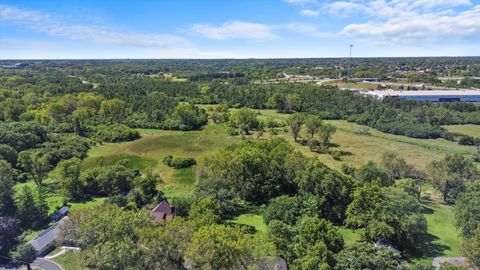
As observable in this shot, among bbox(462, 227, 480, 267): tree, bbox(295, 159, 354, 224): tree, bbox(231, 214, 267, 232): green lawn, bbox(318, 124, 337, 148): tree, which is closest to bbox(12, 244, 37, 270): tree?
bbox(231, 214, 267, 232): green lawn

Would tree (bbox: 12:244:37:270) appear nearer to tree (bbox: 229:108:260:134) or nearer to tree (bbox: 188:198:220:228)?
tree (bbox: 188:198:220:228)

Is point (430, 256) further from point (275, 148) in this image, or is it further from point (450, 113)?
point (450, 113)

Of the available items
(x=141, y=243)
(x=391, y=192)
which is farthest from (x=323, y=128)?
(x=141, y=243)

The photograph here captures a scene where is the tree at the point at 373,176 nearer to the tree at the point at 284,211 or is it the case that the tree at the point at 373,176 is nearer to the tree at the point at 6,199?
the tree at the point at 284,211

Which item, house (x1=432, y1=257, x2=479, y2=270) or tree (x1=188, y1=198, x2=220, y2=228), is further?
tree (x1=188, y1=198, x2=220, y2=228)

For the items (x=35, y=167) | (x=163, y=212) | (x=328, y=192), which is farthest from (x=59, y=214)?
(x=328, y=192)

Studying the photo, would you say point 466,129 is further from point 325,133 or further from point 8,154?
point 8,154

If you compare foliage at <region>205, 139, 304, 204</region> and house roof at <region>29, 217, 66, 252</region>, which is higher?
foliage at <region>205, 139, 304, 204</region>
